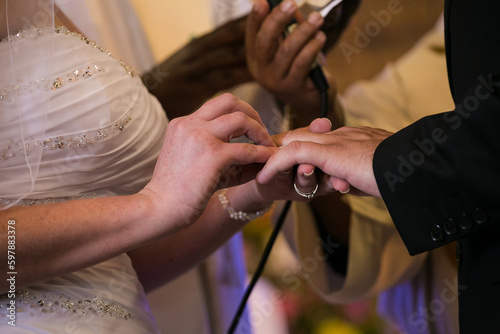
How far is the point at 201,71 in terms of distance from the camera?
1.28 m

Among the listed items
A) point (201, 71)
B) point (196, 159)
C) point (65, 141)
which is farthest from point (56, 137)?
point (201, 71)

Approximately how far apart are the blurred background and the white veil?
633mm

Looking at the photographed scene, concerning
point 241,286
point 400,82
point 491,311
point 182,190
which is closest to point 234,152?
point 182,190

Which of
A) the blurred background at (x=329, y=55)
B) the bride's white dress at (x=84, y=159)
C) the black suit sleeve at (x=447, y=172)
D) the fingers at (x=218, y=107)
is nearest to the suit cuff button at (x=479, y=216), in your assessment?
the black suit sleeve at (x=447, y=172)

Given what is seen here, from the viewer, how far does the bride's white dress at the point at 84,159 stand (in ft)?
2.25

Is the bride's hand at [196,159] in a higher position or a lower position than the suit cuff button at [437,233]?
higher

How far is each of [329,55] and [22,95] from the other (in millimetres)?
735

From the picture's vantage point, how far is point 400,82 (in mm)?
1146

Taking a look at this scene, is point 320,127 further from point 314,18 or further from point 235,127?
point 314,18

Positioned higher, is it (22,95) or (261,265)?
(22,95)

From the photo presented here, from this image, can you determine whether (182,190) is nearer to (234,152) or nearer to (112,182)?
(234,152)

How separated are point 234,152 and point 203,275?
0.69 m

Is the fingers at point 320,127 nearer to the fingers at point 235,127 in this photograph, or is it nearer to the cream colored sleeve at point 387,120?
the fingers at point 235,127

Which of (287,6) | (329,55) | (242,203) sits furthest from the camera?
(329,55)
